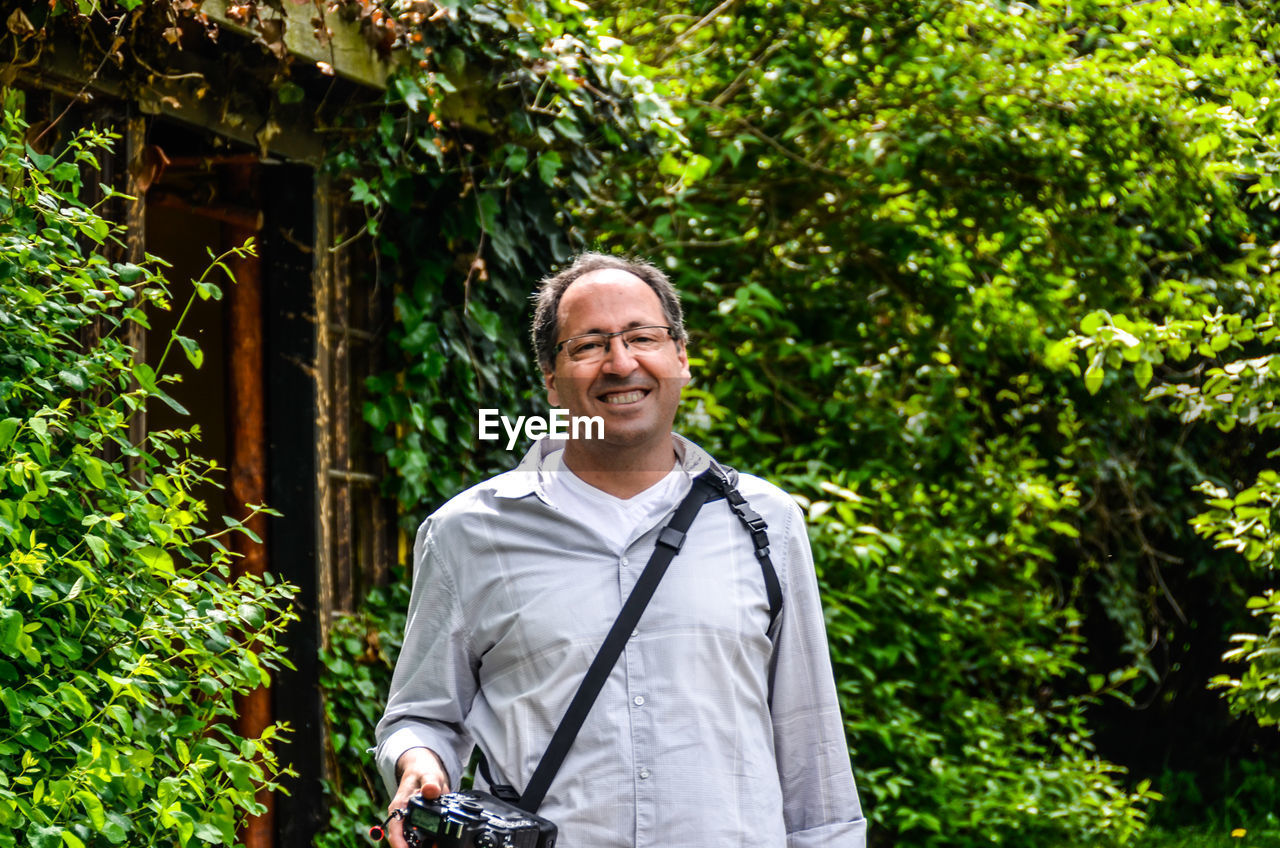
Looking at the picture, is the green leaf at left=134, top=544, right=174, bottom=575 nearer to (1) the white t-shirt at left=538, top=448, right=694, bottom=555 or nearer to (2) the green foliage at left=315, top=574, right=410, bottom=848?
(1) the white t-shirt at left=538, top=448, right=694, bottom=555

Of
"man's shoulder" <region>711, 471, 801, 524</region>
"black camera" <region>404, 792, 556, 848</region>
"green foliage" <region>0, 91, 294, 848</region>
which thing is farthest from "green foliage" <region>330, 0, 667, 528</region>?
"black camera" <region>404, 792, 556, 848</region>

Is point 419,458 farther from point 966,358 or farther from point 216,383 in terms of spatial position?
point 966,358

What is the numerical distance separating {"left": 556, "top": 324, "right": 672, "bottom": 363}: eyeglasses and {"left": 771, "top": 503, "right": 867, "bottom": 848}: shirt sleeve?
0.38 metres

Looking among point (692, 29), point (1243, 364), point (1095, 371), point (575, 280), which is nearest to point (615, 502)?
point (575, 280)

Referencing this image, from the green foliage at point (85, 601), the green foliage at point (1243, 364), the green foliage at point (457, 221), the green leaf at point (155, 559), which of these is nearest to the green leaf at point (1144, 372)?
the green foliage at point (1243, 364)

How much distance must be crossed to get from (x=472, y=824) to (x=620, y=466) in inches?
26.9

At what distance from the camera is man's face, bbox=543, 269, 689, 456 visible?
2.48 metres

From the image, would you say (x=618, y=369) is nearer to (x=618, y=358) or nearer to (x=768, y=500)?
(x=618, y=358)

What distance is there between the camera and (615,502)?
2.53 metres

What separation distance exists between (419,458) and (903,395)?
3117 mm

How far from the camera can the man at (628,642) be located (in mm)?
2289

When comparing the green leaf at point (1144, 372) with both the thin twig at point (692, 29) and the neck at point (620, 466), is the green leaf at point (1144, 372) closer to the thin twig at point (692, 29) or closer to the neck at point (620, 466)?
the neck at point (620, 466)

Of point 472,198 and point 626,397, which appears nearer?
point 626,397

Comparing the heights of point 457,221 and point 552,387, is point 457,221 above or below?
above
